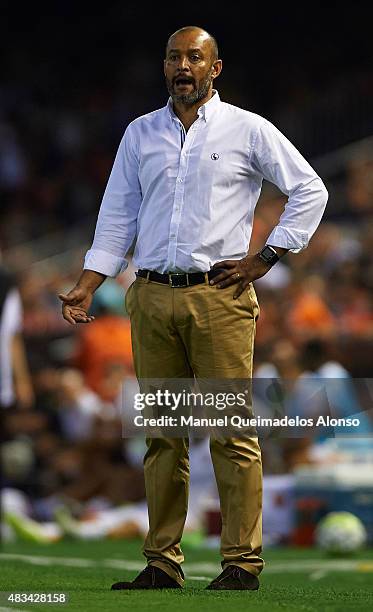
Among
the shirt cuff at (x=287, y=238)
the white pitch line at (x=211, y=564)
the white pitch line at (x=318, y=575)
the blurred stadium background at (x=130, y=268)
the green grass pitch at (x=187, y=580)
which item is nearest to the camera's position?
the green grass pitch at (x=187, y=580)

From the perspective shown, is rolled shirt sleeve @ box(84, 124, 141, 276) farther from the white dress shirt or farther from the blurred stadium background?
the blurred stadium background

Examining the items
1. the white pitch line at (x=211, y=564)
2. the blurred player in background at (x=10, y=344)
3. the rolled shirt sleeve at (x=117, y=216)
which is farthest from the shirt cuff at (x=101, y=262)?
the blurred player in background at (x=10, y=344)

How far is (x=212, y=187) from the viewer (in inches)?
234

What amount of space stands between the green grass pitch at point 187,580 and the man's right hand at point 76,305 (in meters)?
1.09

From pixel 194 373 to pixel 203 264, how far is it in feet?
1.47

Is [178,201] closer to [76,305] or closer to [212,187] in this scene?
[212,187]

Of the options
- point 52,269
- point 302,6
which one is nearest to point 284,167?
point 52,269

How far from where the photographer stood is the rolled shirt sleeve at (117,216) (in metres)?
6.17

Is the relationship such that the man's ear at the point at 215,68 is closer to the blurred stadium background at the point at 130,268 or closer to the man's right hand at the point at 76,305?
the man's right hand at the point at 76,305

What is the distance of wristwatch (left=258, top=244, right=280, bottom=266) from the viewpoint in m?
5.92

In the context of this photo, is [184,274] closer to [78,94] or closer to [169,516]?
[169,516]

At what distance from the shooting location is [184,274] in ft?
19.5

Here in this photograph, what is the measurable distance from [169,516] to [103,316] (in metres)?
7.73

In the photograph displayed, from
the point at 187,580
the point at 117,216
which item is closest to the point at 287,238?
the point at 117,216
